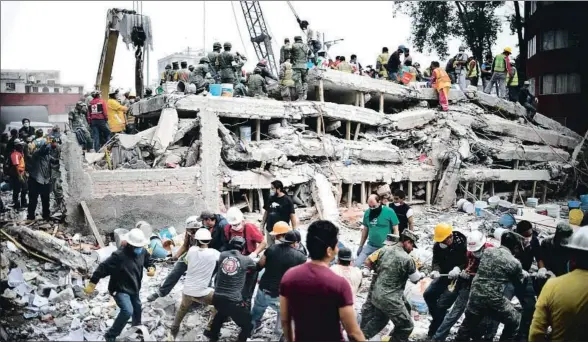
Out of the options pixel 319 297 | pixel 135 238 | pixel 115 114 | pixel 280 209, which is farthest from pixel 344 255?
pixel 115 114

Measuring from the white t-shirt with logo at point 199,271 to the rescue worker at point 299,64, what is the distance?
597 cm

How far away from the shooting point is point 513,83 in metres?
12.4

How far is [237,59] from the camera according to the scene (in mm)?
10219

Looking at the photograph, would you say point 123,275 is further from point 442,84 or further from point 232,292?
point 442,84

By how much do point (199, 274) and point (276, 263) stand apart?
2.57 feet

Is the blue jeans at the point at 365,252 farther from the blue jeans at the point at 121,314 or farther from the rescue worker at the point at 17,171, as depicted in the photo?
the rescue worker at the point at 17,171

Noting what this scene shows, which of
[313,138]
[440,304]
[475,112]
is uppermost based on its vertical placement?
[475,112]

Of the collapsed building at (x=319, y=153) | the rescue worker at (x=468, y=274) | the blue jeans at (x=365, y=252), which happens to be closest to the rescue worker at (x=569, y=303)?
the rescue worker at (x=468, y=274)

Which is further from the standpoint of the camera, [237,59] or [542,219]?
[237,59]

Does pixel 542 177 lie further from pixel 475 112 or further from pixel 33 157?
pixel 33 157

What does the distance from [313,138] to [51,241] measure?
526 cm

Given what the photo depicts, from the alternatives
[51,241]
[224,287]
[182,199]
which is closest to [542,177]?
[182,199]

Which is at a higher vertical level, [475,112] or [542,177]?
[475,112]

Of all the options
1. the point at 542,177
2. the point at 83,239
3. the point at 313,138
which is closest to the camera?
the point at 83,239
